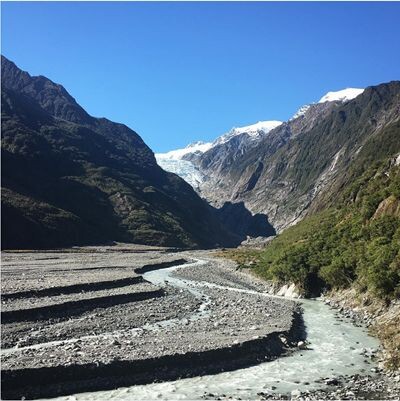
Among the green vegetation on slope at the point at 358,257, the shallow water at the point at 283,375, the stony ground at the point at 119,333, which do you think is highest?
the green vegetation on slope at the point at 358,257

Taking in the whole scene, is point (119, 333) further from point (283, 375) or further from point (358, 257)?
point (358, 257)

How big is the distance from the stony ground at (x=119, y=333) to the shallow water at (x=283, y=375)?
3.74 ft

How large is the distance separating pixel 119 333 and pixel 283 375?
12708mm

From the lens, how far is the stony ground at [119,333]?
896 inches

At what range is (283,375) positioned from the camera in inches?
974

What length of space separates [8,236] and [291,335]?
13581cm

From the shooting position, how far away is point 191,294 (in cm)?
5525

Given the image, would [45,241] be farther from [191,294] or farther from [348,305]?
[348,305]

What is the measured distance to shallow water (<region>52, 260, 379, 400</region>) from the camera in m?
21.7

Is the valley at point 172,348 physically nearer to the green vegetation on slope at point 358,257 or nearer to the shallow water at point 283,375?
the shallow water at point 283,375

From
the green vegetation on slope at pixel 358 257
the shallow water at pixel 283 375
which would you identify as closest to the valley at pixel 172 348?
the shallow water at pixel 283 375

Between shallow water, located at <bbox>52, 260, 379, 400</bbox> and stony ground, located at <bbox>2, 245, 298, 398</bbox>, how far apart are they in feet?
3.74

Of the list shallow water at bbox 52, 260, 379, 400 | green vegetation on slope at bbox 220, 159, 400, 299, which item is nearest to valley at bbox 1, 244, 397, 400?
shallow water at bbox 52, 260, 379, 400

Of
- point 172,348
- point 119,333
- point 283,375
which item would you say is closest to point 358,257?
point 283,375
